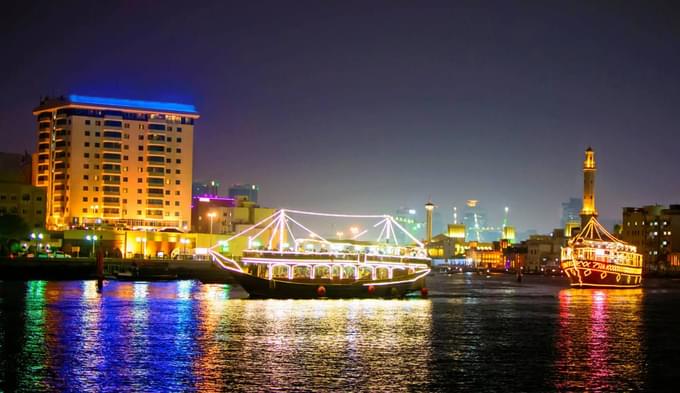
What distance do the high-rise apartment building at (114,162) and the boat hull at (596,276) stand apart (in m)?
75.5

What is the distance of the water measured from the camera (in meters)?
37.4

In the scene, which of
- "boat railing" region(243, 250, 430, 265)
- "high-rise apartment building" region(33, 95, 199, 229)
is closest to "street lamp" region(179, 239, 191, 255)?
"high-rise apartment building" region(33, 95, 199, 229)

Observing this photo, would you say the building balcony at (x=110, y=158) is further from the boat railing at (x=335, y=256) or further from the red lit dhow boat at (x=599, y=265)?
the boat railing at (x=335, y=256)

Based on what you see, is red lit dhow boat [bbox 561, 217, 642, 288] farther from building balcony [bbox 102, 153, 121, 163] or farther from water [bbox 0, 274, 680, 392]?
building balcony [bbox 102, 153, 121, 163]

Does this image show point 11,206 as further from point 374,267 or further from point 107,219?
point 374,267

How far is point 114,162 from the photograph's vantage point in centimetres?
16550

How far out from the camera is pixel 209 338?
2003 inches

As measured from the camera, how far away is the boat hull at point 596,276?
435 feet

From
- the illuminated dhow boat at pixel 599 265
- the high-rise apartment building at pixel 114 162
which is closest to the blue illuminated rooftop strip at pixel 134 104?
the high-rise apartment building at pixel 114 162

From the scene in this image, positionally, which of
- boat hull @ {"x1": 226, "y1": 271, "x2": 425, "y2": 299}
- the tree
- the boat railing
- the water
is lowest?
the water

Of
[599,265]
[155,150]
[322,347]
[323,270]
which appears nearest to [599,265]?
[599,265]

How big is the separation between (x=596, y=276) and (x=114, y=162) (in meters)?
90.3

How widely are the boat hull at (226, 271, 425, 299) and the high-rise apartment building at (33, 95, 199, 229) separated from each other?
8338cm

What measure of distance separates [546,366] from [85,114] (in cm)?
13680
